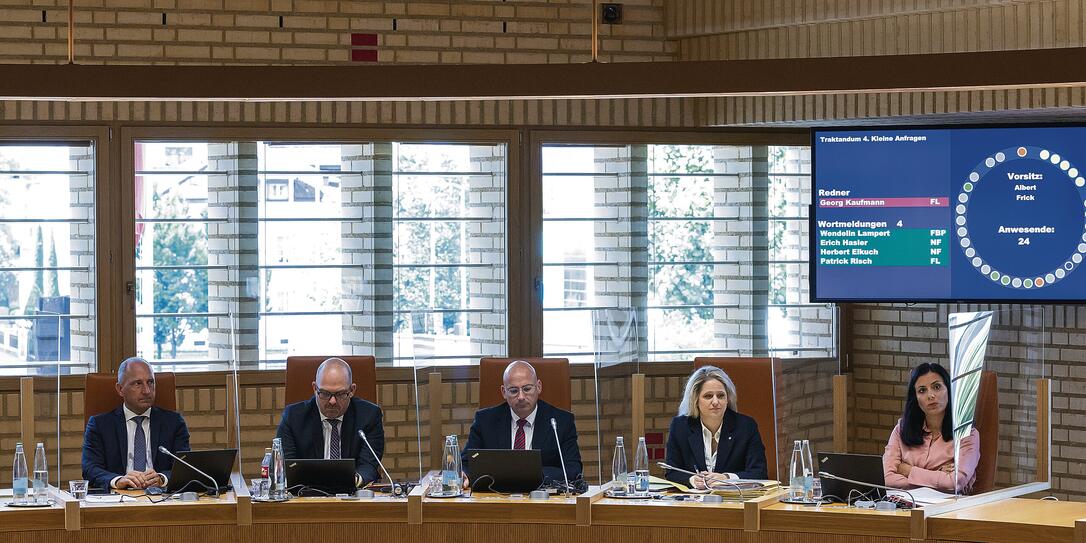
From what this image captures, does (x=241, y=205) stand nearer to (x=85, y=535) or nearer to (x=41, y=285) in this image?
(x=41, y=285)

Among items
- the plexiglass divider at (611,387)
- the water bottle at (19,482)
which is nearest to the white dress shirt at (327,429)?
the plexiglass divider at (611,387)

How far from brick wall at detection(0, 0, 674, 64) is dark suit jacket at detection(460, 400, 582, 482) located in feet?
6.96

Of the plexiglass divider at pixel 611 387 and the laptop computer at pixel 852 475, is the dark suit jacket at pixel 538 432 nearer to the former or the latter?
the plexiglass divider at pixel 611 387

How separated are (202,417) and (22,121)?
1552mm

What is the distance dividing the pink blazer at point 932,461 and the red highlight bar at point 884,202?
1.79 m

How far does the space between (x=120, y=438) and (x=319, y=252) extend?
1.67 m

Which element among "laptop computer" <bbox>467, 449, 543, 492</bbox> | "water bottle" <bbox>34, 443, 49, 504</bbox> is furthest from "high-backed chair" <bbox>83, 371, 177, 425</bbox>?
"laptop computer" <bbox>467, 449, 543, 492</bbox>

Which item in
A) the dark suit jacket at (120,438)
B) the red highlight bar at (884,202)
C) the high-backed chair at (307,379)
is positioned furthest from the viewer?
the red highlight bar at (884,202)

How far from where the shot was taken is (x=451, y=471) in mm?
4457

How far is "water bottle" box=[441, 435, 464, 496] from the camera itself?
4.45 meters

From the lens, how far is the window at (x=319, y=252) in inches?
255

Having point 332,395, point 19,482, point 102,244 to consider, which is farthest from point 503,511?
point 102,244

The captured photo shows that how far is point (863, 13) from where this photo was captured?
6.19 meters

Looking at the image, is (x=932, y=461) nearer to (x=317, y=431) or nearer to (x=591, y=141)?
(x=317, y=431)
